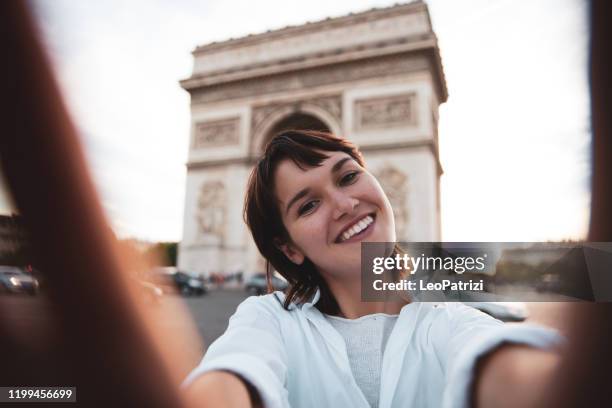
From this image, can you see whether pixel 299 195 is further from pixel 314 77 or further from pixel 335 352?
pixel 314 77

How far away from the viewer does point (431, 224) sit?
7.86 m

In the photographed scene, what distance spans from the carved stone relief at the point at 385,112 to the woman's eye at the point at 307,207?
805 cm

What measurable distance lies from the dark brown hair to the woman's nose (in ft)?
0.26

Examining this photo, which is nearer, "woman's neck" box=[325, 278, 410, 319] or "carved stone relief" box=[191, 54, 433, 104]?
"woman's neck" box=[325, 278, 410, 319]

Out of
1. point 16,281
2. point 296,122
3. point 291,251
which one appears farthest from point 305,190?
point 296,122

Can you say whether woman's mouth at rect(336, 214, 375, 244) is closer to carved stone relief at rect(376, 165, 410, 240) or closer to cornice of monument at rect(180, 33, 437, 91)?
carved stone relief at rect(376, 165, 410, 240)

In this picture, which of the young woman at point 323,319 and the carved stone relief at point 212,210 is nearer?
the young woman at point 323,319

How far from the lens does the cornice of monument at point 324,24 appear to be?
336 inches

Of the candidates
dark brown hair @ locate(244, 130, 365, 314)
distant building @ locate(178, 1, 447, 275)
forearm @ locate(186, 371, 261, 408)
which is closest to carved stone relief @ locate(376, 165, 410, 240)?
distant building @ locate(178, 1, 447, 275)

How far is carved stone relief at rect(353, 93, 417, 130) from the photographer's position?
8352mm

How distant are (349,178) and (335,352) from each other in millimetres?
276

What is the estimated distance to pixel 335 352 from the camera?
59 cm

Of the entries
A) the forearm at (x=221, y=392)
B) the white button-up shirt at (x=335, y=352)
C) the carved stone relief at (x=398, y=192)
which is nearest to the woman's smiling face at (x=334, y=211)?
the white button-up shirt at (x=335, y=352)

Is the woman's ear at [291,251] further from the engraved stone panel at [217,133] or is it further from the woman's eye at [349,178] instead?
the engraved stone panel at [217,133]
